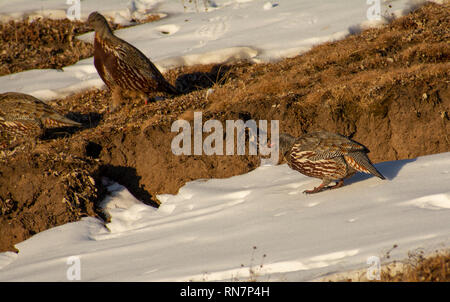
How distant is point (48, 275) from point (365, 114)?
5.76 m

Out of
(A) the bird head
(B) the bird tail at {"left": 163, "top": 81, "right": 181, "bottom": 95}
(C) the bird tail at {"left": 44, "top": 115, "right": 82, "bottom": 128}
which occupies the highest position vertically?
(A) the bird head

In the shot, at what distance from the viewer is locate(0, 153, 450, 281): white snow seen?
570 centimetres

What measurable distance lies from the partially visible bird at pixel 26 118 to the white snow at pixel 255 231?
196cm

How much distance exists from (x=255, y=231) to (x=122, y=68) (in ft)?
18.6

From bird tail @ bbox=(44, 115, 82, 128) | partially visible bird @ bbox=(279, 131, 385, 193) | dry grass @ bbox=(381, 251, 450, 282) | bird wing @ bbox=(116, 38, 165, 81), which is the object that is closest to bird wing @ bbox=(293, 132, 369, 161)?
partially visible bird @ bbox=(279, 131, 385, 193)

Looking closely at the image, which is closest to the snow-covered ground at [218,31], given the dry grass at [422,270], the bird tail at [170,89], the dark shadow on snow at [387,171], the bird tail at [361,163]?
the bird tail at [170,89]

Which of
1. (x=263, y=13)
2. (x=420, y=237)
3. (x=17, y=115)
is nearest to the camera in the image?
(x=420, y=237)

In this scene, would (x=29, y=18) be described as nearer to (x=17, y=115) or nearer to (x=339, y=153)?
(x=17, y=115)

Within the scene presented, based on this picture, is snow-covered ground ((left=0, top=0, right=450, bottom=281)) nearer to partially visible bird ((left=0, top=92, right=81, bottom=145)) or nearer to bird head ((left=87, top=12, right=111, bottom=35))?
partially visible bird ((left=0, top=92, right=81, bottom=145))

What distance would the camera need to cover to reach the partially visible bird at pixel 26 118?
1038 cm

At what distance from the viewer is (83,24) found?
1764 cm

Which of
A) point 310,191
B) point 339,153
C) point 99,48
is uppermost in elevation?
point 99,48

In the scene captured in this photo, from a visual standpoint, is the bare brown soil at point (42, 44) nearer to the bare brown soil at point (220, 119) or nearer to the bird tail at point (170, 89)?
the bird tail at point (170, 89)

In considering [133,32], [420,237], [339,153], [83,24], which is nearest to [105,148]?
[339,153]
